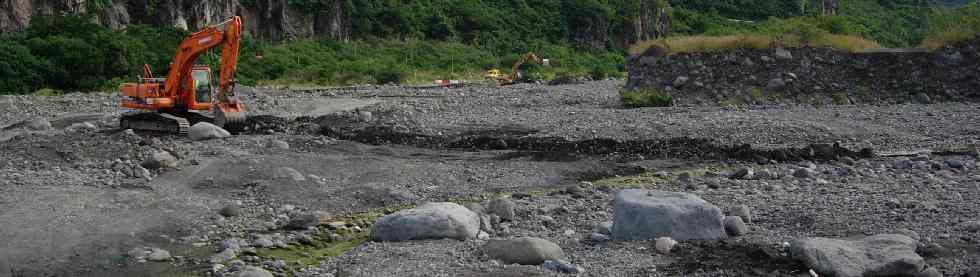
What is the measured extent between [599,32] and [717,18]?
12402 mm

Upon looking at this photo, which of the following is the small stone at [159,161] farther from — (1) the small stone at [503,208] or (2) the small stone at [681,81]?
(2) the small stone at [681,81]

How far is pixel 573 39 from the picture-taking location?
77.7m

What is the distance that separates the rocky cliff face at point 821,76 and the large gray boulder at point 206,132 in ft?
38.8

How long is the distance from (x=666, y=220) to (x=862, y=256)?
1.99 meters

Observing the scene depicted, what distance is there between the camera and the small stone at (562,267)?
360 inches

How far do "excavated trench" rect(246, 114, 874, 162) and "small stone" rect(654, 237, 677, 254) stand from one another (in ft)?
23.6

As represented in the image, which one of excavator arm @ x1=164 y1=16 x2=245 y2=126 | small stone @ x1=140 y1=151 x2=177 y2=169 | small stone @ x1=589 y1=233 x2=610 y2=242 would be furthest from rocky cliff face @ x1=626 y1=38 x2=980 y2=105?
small stone @ x1=589 y1=233 x2=610 y2=242

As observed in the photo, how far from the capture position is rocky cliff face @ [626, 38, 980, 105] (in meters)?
25.5

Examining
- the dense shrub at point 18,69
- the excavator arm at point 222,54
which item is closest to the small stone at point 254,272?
the excavator arm at point 222,54

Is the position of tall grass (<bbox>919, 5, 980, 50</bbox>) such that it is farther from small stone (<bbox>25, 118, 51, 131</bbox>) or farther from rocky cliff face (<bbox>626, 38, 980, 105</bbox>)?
small stone (<bbox>25, 118, 51, 131</bbox>)

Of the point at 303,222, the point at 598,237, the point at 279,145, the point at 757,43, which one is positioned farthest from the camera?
the point at 757,43

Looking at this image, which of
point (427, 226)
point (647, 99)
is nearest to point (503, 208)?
point (427, 226)

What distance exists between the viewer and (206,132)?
19703 millimetres

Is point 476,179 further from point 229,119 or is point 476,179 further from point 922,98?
point 922,98
